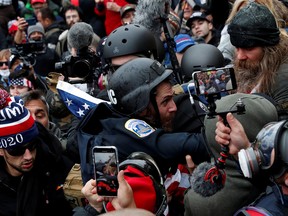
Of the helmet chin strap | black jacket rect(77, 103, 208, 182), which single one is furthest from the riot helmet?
the helmet chin strap

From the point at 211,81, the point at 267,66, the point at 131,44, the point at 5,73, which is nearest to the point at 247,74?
the point at 267,66

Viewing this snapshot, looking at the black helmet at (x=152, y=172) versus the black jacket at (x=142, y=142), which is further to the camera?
the black jacket at (x=142, y=142)

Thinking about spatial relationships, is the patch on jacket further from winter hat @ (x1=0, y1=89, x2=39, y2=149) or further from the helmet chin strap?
winter hat @ (x1=0, y1=89, x2=39, y2=149)

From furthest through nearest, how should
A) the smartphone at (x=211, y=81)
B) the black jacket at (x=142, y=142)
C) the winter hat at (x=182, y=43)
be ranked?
the winter hat at (x=182, y=43) < the black jacket at (x=142, y=142) < the smartphone at (x=211, y=81)

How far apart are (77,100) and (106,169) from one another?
1.65 m

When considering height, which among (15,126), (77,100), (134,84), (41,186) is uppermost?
(134,84)

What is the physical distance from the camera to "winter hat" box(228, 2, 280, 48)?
404cm

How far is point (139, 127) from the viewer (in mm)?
3432

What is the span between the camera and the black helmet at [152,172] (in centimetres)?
293

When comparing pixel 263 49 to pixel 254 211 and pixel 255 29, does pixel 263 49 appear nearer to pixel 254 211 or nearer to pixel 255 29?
pixel 255 29

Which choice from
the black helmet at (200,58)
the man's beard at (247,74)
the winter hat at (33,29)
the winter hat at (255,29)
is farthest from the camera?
the winter hat at (33,29)

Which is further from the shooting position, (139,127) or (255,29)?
(255,29)

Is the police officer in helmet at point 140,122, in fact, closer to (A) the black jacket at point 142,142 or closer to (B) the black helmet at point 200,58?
(A) the black jacket at point 142,142

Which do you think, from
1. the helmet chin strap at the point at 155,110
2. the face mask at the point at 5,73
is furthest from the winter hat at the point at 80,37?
the helmet chin strap at the point at 155,110
